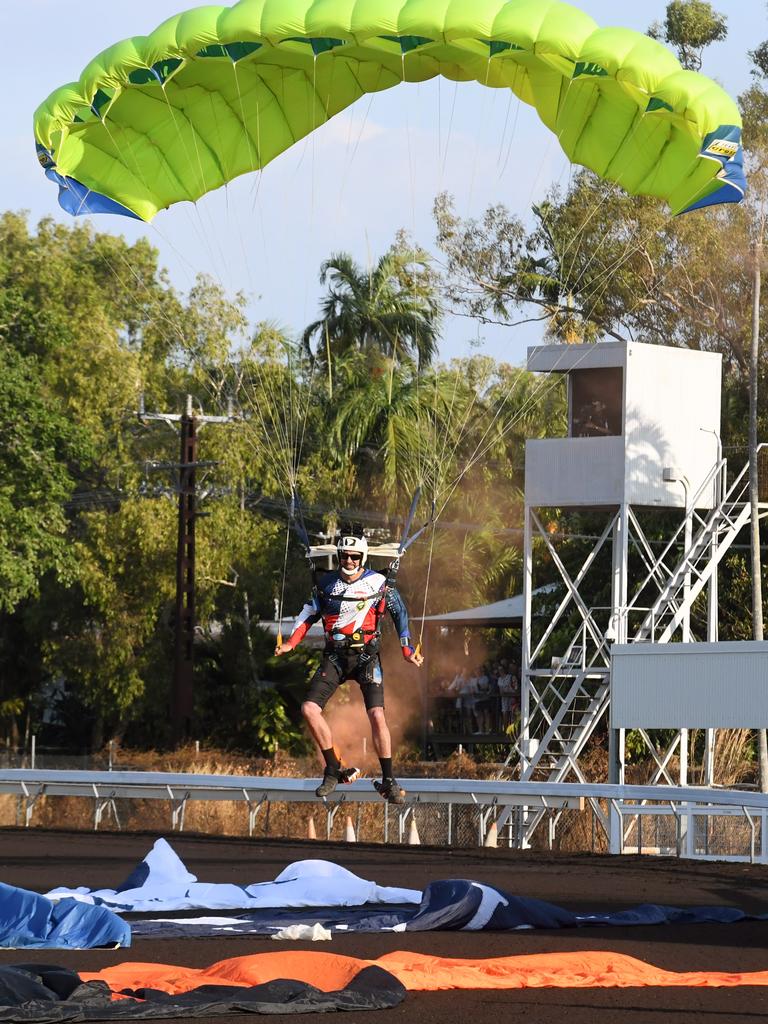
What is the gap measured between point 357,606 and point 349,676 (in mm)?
666

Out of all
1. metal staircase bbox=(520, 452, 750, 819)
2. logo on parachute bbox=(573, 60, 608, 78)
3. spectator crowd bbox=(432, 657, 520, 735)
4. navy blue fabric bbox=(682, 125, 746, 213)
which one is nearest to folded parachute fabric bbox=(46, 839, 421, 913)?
navy blue fabric bbox=(682, 125, 746, 213)

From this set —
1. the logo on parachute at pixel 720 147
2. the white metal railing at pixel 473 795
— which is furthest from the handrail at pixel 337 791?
the logo on parachute at pixel 720 147

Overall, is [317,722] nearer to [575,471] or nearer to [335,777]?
[335,777]

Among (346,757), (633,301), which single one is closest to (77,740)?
(346,757)

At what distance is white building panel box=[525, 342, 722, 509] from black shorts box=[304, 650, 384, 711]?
1440 centimetres

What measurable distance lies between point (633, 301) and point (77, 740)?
19458mm

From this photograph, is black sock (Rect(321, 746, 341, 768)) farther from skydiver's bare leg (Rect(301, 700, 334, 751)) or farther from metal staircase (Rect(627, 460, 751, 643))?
metal staircase (Rect(627, 460, 751, 643))

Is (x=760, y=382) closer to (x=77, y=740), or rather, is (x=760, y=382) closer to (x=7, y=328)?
(x=7, y=328)

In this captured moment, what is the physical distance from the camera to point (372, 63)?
17.3 m

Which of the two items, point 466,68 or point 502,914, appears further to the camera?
point 466,68

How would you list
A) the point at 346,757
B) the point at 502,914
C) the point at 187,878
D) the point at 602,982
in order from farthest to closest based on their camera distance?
the point at 346,757 < the point at 187,878 < the point at 502,914 < the point at 602,982

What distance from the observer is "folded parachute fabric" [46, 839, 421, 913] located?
1327 centimetres

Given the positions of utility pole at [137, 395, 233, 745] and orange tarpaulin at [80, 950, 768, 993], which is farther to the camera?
utility pole at [137, 395, 233, 745]

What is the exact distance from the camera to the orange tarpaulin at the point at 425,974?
915 cm
